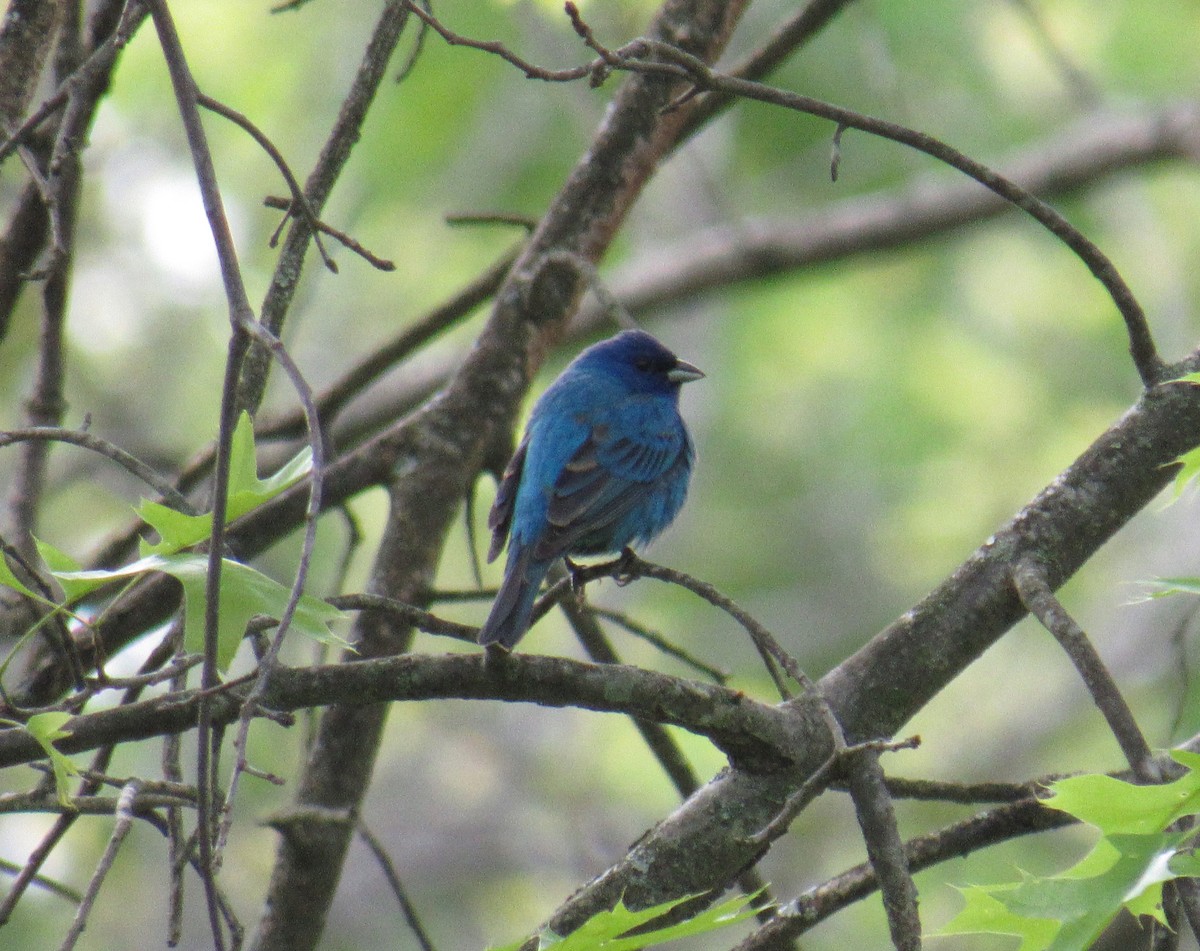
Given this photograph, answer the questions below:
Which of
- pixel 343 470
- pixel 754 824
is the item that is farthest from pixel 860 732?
pixel 343 470

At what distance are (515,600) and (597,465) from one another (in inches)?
50.5

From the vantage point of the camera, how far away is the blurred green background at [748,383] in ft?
28.5

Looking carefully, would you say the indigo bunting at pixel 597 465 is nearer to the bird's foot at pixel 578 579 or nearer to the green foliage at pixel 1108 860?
the bird's foot at pixel 578 579

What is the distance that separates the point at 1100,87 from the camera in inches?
394

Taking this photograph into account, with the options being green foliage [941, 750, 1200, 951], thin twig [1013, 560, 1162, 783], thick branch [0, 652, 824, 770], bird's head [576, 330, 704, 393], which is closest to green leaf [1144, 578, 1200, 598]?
thin twig [1013, 560, 1162, 783]

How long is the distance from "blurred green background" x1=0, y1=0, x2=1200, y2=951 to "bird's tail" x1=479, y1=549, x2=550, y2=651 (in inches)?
152

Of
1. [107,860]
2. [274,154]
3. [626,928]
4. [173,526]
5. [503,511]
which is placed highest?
[503,511]

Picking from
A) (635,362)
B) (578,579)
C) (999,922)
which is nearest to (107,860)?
(999,922)

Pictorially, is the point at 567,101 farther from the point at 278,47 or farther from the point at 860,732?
the point at 860,732

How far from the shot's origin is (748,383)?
11477 millimetres

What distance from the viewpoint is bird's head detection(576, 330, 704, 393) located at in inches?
235

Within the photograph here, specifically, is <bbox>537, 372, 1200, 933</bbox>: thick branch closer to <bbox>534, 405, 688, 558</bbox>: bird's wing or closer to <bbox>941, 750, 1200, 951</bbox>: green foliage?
<bbox>941, 750, 1200, 951</bbox>: green foliage

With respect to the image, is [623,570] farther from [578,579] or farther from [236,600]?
[236,600]

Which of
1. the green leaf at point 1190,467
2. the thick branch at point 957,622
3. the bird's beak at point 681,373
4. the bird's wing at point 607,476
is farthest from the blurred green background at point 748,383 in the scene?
the green leaf at point 1190,467
